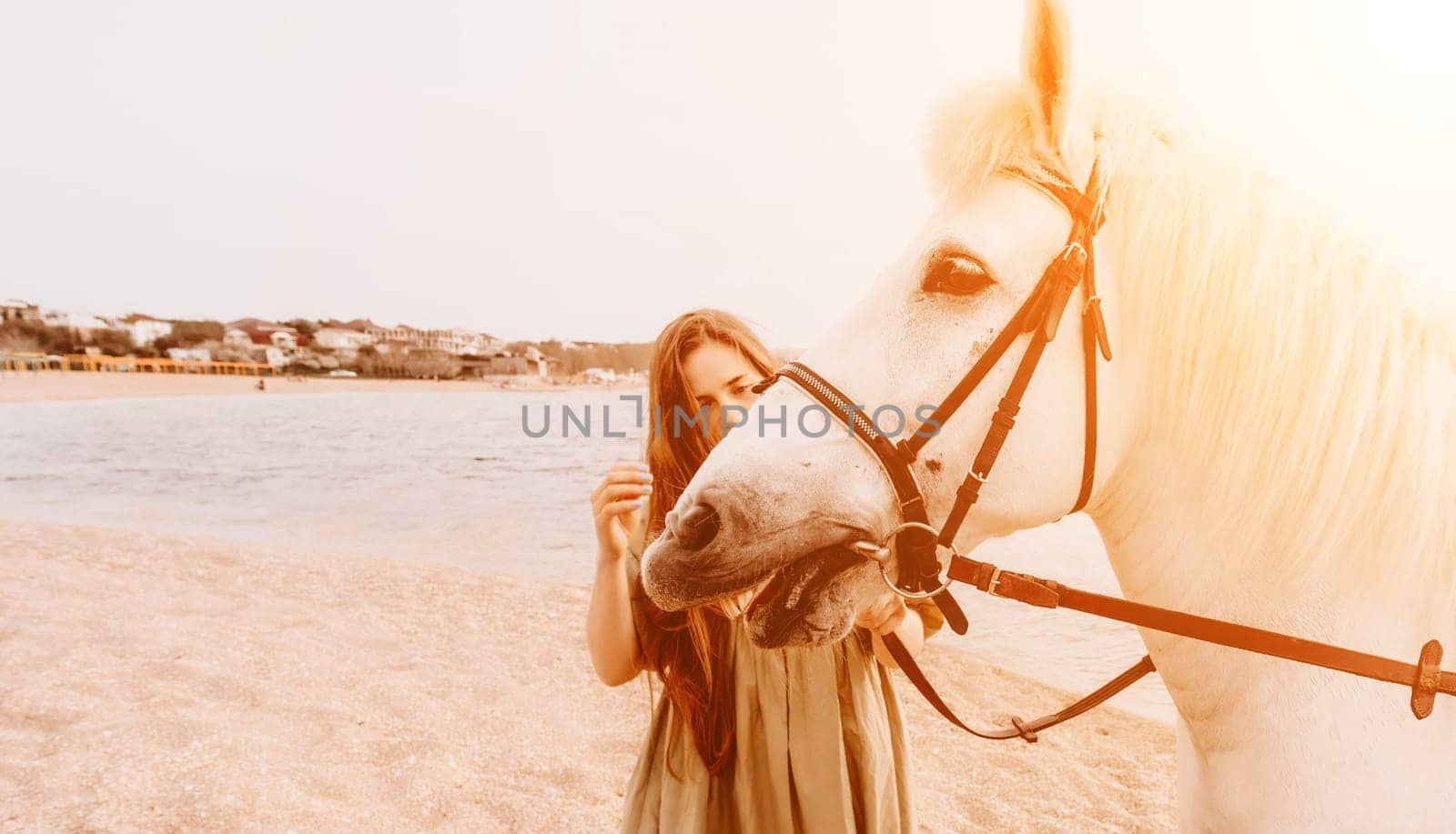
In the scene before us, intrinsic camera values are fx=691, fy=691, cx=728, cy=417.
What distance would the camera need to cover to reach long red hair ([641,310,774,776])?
1781mm

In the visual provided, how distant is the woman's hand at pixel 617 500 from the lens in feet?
5.81

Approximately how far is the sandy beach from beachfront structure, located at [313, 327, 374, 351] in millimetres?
77281

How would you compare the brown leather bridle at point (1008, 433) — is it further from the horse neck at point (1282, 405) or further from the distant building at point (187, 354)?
the distant building at point (187, 354)

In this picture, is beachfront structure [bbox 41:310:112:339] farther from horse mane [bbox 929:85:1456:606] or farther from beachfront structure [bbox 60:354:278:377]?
horse mane [bbox 929:85:1456:606]

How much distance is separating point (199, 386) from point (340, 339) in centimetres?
1830

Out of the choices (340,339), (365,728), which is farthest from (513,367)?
(365,728)

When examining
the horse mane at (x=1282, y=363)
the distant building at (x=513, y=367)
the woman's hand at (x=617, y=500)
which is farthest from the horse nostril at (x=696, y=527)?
the distant building at (x=513, y=367)

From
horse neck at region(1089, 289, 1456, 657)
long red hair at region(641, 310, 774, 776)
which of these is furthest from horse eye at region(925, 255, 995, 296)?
long red hair at region(641, 310, 774, 776)

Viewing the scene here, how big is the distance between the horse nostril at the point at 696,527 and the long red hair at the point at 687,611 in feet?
1.95

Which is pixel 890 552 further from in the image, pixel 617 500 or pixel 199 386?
pixel 199 386

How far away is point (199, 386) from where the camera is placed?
2410 inches

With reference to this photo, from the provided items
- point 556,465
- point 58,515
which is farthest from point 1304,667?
point 556,465

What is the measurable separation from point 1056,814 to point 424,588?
6.82m

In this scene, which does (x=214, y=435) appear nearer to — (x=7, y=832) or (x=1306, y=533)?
(x=7, y=832)
